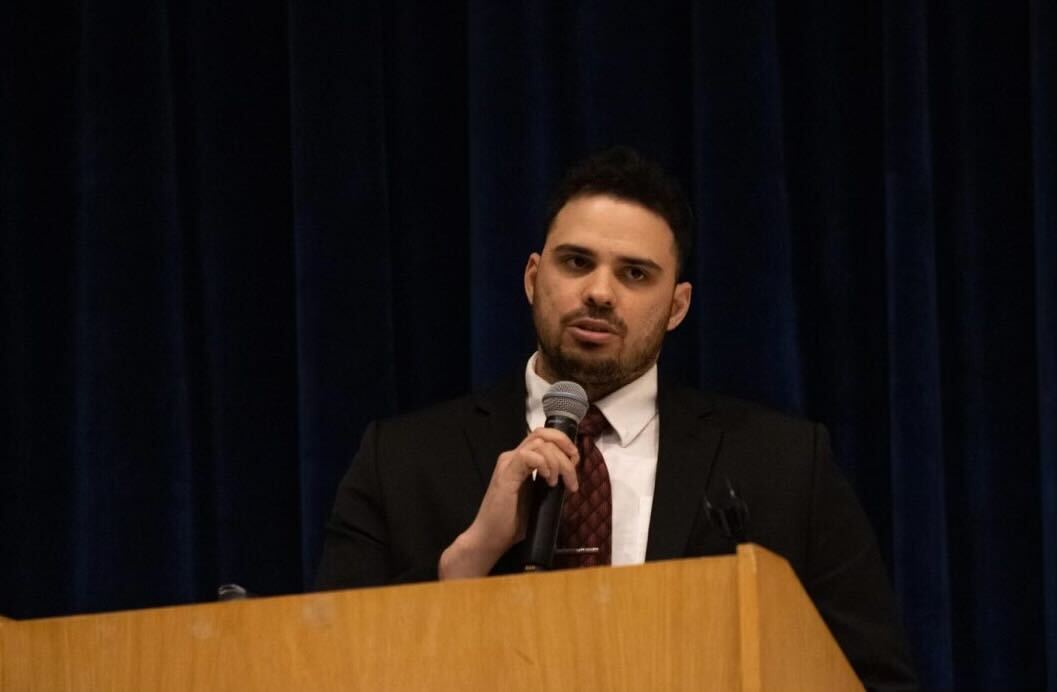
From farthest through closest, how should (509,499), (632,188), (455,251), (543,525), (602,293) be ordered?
(455,251)
(632,188)
(602,293)
(509,499)
(543,525)

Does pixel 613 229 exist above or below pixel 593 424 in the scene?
above

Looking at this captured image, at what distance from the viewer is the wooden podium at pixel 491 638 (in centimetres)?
147

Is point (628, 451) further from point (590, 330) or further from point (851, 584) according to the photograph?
point (851, 584)

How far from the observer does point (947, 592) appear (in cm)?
276

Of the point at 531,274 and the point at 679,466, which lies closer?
the point at 679,466

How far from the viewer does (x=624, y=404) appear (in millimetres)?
2506

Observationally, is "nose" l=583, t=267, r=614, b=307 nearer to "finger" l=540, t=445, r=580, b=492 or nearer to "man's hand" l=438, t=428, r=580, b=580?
"man's hand" l=438, t=428, r=580, b=580

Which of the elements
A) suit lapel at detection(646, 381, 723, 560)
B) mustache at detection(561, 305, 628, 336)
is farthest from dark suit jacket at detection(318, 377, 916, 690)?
mustache at detection(561, 305, 628, 336)

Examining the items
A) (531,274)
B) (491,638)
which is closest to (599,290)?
(531,274)

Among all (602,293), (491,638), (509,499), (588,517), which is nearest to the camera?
(491,638)

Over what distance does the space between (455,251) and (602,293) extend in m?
0.62

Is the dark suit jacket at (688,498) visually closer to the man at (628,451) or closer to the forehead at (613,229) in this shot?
the man at (628,451)

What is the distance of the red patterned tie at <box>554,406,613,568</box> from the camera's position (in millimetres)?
2283

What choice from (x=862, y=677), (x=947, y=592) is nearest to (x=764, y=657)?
(x=862, y=677)
